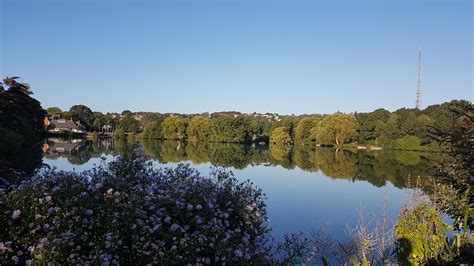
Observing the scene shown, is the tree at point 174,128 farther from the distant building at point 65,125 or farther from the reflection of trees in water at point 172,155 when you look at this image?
the reflection of trees in water at point 172,155

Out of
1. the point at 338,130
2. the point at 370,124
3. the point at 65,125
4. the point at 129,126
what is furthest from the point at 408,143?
the point at 65,125

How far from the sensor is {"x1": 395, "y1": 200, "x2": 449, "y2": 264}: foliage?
13.7 feet

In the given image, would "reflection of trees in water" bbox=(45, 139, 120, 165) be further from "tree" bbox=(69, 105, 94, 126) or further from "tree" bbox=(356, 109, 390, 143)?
"tree" bbox=(69, 105, 94, 126)

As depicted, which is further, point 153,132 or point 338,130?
point 153,132

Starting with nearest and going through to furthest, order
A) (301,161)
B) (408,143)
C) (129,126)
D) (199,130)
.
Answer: (301,161) → (408,143) → (199,130) → (129,126)

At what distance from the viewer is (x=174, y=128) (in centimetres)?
8044

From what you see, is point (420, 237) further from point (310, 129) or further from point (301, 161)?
point (310, 129)

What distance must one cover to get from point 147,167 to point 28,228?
175cm

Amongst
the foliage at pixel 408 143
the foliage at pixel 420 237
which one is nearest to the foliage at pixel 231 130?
the foliage at pixel 408 143

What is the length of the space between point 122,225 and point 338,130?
220ft

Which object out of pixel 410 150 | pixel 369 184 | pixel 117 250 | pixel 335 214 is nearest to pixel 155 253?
pixel 117 250

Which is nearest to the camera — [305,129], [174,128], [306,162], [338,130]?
[306,162]

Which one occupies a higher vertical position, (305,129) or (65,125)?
(305,129)

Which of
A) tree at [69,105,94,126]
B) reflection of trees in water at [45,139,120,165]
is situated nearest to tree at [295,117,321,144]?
reflection of trees in water at [45,139,120,165]
